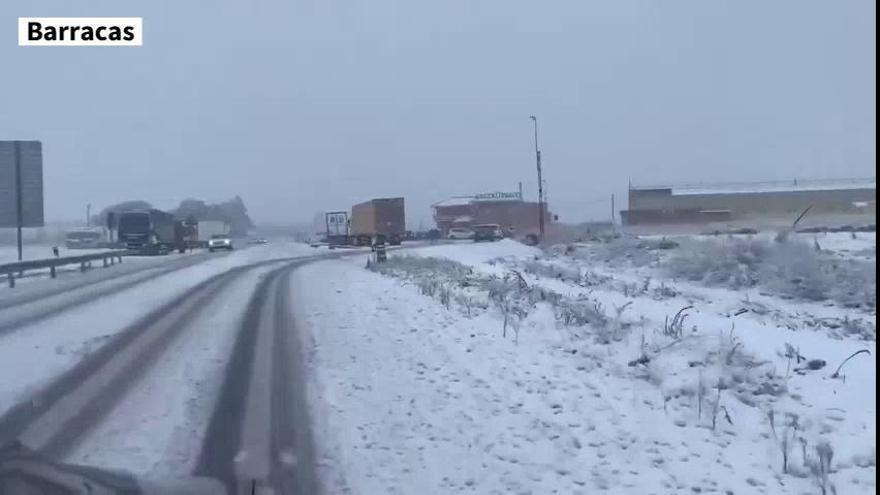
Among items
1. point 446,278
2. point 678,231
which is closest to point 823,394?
point 446,278

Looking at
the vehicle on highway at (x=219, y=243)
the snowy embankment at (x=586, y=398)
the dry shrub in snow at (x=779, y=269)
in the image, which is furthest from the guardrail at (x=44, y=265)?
the vehicle on highway at (x=219, y=243)

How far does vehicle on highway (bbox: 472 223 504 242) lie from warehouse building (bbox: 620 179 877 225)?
32.4ft

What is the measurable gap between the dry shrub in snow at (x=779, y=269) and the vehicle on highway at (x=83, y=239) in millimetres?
51800

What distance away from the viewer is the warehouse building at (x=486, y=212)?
79812 millimetres

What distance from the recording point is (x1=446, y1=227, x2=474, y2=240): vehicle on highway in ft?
255

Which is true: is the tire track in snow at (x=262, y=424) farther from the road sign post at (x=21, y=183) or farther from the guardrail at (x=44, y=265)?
the road sign post at (x=21, y=183)

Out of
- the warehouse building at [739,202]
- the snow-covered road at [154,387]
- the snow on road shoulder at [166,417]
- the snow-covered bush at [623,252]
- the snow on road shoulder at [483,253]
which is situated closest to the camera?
the snow on road shoulder at [166,417]

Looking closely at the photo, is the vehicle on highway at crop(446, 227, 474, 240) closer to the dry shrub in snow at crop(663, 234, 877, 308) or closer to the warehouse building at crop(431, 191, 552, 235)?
the warehouse building at crop(431, 191, 552, 235)

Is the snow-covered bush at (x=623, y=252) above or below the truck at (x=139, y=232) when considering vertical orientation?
below

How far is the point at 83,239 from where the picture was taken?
81438mm

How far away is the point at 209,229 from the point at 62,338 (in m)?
69.8

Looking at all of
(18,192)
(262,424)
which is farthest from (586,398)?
(18,192)

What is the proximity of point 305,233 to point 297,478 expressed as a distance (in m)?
80.1

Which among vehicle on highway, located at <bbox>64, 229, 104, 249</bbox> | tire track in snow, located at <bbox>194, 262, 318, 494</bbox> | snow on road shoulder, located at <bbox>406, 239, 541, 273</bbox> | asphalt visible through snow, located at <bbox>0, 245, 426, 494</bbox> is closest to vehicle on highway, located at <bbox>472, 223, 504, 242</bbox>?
snow on road shoulder, located at <bbox>406, 239, 541, 273</bbox>
